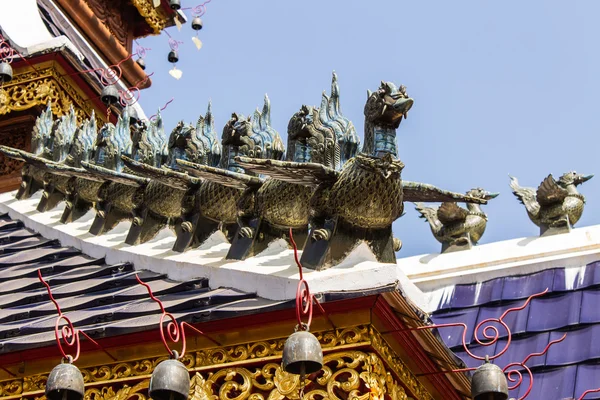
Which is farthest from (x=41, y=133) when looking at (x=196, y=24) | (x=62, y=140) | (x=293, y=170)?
(x=196, y=24)

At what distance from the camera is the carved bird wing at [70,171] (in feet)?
31.3

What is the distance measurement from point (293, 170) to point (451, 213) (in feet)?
19.0

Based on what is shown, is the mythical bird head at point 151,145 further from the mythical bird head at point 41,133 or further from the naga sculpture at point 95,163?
the mythical bird head at point 41,133

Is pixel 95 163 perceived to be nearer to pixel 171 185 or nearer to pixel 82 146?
pixel 82 146

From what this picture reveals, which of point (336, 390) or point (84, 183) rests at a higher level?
point (84, 183)

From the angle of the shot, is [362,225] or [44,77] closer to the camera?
[362,225]

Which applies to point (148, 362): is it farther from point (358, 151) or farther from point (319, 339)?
point (358, 151)

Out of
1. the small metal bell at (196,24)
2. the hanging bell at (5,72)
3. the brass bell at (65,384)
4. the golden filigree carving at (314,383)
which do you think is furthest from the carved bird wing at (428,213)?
the brass bell at (65,384)

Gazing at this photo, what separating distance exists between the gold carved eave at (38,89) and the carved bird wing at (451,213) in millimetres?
3879

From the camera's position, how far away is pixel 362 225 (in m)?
6.91

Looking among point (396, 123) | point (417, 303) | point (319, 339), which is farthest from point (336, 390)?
point (396, 123)

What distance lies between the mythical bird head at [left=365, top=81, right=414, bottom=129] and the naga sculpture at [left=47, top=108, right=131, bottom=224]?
10.7ft

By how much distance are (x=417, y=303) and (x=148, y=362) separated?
133 cm

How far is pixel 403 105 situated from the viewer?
6.82m
